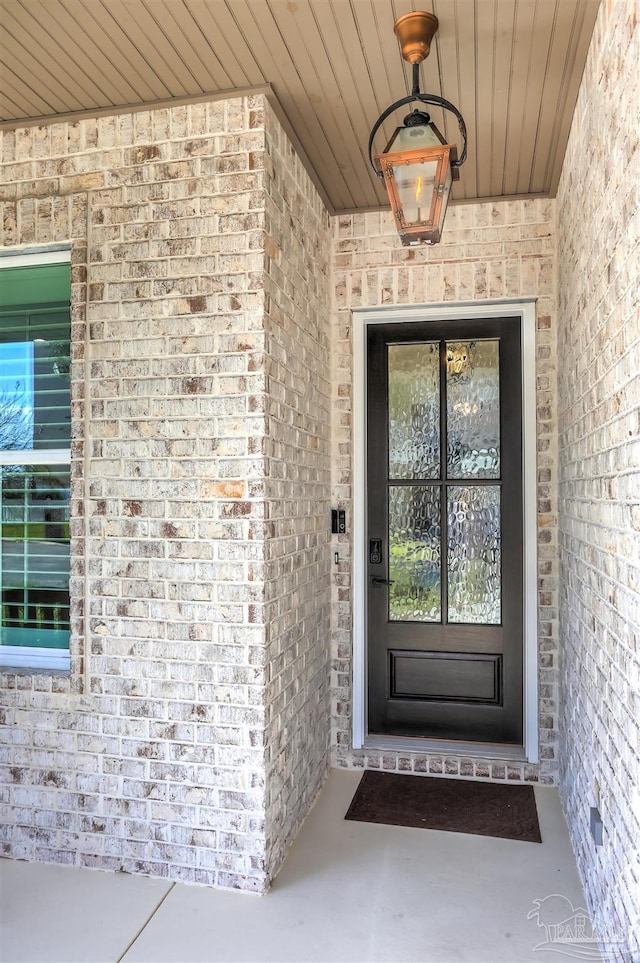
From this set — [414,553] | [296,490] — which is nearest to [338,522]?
[414,553]

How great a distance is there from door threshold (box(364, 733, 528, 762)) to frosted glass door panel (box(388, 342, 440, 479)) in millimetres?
1431

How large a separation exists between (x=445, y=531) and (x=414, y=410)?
2.26ft

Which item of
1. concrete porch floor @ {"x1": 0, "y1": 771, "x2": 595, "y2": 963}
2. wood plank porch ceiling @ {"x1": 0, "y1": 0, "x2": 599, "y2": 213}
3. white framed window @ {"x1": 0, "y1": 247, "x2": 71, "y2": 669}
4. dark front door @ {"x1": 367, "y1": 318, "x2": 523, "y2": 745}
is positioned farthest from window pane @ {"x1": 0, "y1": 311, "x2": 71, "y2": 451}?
concrete porch floor @ {"x1": 0, "y1": 771, "x2": 595, "y2": 963}

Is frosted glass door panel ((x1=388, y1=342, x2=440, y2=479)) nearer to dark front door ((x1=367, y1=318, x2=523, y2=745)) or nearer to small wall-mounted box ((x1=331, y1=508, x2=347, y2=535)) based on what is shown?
dark front door ((x1=367, y1=318, x2=523, y2=745))

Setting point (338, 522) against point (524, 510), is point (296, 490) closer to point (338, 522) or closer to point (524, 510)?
point (338, 522)

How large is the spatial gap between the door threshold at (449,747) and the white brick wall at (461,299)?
32 mm

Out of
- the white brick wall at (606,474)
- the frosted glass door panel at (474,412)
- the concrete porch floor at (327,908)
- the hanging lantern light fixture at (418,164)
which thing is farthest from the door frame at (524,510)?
the hanging lantern light fixture at (418,164)

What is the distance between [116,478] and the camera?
2588 millimetres

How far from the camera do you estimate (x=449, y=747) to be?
134 inches

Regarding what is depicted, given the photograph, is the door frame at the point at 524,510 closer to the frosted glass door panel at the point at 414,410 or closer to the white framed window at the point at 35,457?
the frosted glass door panel at the point at 414,410

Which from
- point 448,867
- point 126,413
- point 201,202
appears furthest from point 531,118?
point 448,867

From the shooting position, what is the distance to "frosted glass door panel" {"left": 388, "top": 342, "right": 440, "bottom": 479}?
354 cm

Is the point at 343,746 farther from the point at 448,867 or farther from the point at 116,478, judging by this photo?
the point at 116,478

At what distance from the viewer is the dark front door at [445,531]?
345 cm
